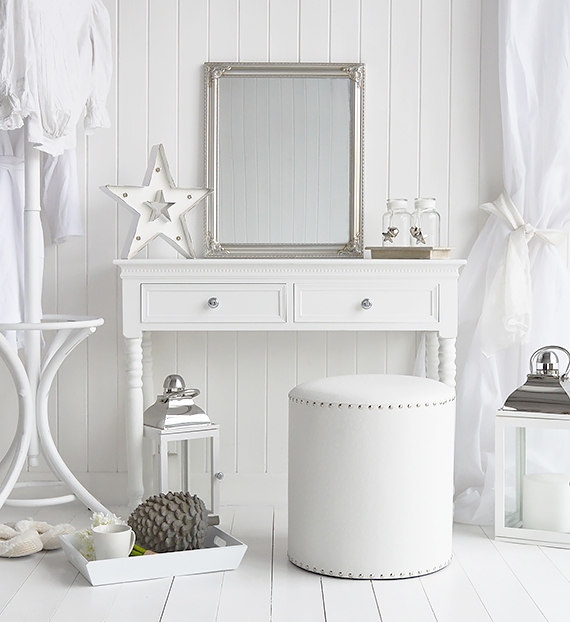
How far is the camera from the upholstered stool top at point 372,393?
1.88m

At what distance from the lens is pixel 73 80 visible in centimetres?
226

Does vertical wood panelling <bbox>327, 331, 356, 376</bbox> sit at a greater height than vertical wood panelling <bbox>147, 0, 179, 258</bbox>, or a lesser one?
lesser

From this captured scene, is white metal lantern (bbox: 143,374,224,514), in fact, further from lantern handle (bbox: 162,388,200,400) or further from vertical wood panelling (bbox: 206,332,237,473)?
vertical wood panelling (bbox: 206,332,237,473)

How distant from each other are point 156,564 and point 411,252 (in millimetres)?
1249

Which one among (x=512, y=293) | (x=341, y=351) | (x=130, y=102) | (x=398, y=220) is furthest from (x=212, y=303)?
(x=512, y=293)

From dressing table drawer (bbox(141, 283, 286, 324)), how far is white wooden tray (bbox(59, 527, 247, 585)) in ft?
2.36

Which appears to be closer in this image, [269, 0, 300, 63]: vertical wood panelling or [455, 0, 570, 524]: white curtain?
[455, 0, 570, 524]: white curtain

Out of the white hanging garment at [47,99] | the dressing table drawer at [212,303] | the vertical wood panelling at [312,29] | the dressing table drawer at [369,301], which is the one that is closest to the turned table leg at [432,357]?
the dressing table drawer at [369,301]

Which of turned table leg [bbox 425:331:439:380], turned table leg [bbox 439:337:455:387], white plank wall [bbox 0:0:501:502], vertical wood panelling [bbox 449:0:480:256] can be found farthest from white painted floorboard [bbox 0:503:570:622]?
vertical wood panelling [bbox 449:0:480:256]

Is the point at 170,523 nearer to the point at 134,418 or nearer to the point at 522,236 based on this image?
the point at 134,418

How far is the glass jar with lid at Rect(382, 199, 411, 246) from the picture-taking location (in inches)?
103

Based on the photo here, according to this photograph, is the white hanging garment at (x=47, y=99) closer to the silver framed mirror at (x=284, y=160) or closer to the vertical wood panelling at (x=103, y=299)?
the vertical wood panelling at (x=103, y=299)

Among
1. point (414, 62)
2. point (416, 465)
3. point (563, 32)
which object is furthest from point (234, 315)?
point (563, 32)

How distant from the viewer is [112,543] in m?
1.93
